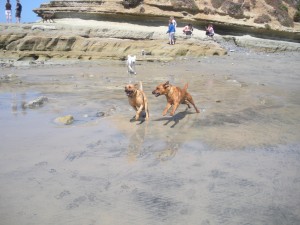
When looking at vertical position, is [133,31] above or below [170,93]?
below

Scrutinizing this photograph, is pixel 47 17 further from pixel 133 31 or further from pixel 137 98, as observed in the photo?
pixel 137 98

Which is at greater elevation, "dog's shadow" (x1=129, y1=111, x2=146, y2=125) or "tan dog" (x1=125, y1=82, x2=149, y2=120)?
"tan dog" (x1=125, y1=82, x2=149, y2=120)

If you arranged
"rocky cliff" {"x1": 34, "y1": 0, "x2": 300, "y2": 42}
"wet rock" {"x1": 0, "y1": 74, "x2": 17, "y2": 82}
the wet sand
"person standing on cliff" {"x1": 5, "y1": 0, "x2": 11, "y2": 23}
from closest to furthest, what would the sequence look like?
the wet sand → "wet rock" {"x1": 0, "y1": 74, "x2": 17, "y2": 82} → "person standing on cliff" {"x1": 5, "y1": 0, "x2": 11, "y2": 23} → "rocky cliff" {"x1": 34, "y1": 0, "x2": 300, "y2": 42}

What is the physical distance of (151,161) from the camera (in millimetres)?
4645

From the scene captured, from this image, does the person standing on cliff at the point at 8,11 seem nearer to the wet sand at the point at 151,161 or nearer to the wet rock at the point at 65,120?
the wet sand at the point at 151,161

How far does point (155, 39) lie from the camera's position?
2250 cm

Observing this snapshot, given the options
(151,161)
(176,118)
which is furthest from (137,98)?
(151,161)

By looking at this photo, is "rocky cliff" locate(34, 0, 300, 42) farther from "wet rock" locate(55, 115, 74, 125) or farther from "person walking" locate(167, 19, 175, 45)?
"wet rock" locate(55, 115, 74, 125)

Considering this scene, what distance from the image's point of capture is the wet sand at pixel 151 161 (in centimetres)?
331

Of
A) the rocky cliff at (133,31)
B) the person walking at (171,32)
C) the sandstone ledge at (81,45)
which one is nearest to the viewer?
the sandstone ledge at (81,45)

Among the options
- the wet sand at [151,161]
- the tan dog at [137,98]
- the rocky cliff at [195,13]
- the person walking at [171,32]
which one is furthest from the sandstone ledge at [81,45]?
the tan dog at [137,98]

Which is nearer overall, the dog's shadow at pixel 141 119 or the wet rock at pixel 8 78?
Result: the dog's shadow at pixel 141 119

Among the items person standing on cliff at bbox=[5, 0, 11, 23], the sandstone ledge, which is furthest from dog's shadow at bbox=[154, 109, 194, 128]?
person standing on cliff at bbox=[5, 0, 11, 23]

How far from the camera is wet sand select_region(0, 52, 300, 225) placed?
10.8 ft
